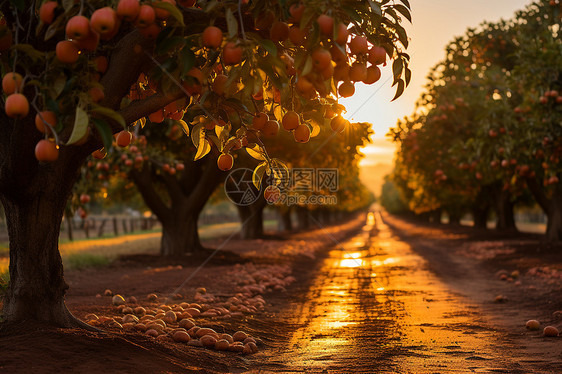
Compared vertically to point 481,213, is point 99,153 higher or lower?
higher

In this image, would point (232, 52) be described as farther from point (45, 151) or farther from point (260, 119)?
point (45, 151)

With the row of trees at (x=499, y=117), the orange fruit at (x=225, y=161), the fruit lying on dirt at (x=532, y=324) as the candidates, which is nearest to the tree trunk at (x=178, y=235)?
the row of trees at (x=499, y=117)

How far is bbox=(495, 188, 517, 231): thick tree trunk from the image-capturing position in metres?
31.2

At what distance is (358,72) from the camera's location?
3592 millimetres

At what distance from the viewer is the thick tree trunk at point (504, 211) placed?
102 ft

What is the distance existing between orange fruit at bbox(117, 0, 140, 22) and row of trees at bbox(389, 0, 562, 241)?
474 inches

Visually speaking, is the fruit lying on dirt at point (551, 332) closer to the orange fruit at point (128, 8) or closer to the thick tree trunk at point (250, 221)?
the orange fruit at point (128, 8)

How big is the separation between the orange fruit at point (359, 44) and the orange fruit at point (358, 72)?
10cm

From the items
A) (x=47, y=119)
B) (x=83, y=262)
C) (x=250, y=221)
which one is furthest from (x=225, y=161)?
(x=250, y=221)

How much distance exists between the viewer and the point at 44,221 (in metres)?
4.87

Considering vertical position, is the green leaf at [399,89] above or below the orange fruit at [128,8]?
below

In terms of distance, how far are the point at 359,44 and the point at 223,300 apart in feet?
21.1

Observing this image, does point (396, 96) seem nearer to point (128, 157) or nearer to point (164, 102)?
point (164, 102)

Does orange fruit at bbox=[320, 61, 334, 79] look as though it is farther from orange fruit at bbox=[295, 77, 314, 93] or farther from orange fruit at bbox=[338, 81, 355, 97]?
orange fruit at bbox=[338, 81, 355, 97]
